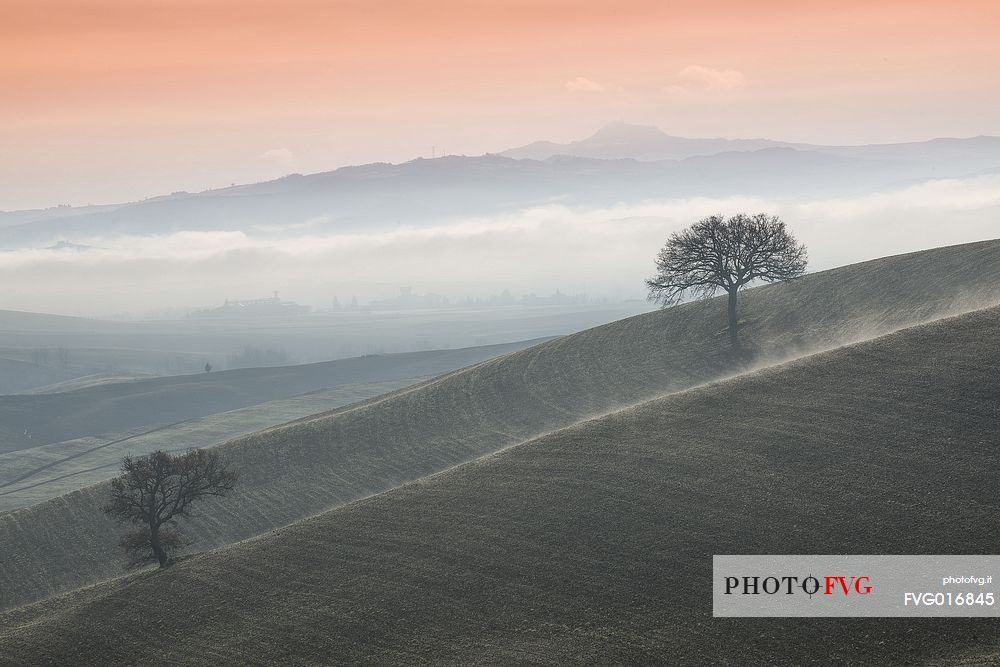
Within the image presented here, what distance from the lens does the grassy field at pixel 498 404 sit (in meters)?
67.0

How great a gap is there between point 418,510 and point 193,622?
13205 millimetres

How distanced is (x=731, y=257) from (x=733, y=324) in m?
5.97

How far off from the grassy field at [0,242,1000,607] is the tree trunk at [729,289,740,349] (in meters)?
1.19

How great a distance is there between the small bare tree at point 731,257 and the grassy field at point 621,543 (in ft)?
83.6

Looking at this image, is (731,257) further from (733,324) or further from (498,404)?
(498,404)

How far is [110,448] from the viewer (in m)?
159

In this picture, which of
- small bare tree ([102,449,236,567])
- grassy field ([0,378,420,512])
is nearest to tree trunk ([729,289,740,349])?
small bare tree ([102,449,236,567])

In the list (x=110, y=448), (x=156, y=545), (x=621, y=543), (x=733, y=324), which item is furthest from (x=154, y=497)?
(x=110, y=448)

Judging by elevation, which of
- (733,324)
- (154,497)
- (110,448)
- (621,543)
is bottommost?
(110,448)

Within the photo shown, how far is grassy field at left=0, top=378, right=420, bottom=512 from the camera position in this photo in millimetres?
126250

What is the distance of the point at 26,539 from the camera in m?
68.2

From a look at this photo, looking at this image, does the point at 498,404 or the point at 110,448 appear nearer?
the point at 498,404

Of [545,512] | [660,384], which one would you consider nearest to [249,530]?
[545,512]

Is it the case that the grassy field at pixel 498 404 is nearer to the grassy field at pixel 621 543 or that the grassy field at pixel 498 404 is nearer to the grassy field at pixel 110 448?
the grassy field at pixel 621 543
